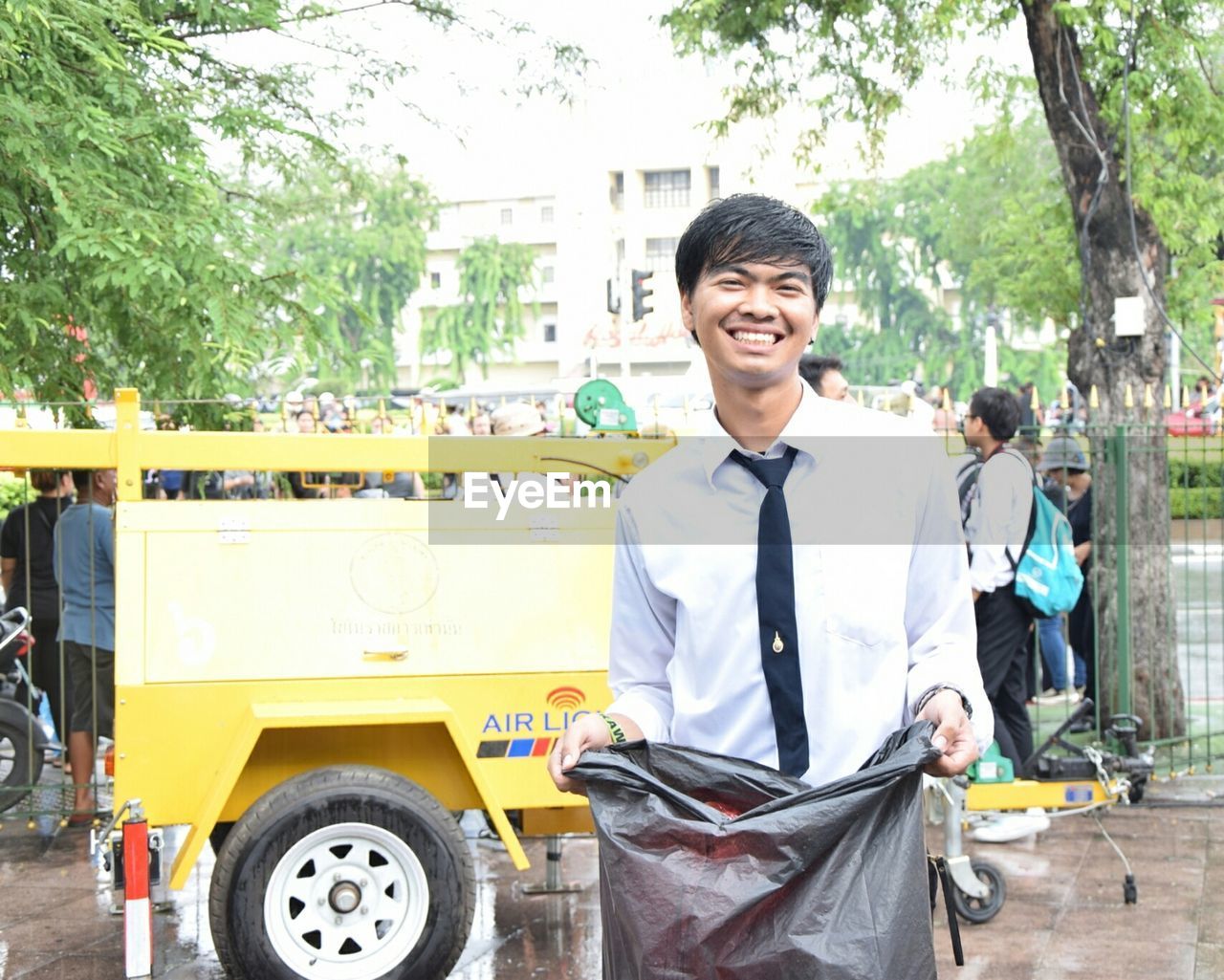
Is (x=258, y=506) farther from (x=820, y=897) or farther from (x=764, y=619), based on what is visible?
(x=820, y=897)

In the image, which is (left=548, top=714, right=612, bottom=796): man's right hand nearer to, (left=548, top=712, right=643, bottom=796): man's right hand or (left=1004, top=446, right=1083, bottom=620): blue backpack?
(left=548, top=712, right=643, bottom=796): man's right hand

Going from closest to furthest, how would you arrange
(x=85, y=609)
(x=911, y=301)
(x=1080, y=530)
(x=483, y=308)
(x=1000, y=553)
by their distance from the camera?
(x=1000, y=553), (x=85, y=609), (x=1080, y=530), (x=911, y=301), (x=483, y=308)

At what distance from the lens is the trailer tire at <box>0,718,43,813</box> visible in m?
7.14

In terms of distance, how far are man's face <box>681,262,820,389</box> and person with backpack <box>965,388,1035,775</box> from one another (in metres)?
5.01

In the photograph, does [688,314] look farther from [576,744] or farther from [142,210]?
[142,210]

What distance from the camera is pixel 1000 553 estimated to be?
24.1ft

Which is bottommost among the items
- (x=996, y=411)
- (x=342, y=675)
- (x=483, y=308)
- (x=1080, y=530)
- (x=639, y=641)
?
(x=342, y=675)

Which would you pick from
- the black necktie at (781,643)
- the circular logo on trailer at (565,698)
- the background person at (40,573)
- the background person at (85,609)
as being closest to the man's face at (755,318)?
the black necktie at (781,643)

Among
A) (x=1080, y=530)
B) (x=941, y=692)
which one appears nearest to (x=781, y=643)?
(x=941, y=692)

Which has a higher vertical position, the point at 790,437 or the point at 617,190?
the point at 617,190

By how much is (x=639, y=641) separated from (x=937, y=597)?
49 cm

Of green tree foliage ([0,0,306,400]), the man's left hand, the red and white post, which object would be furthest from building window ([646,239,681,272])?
the man's left hand

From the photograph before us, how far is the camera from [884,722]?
2.41m

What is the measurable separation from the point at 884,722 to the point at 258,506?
347cm
